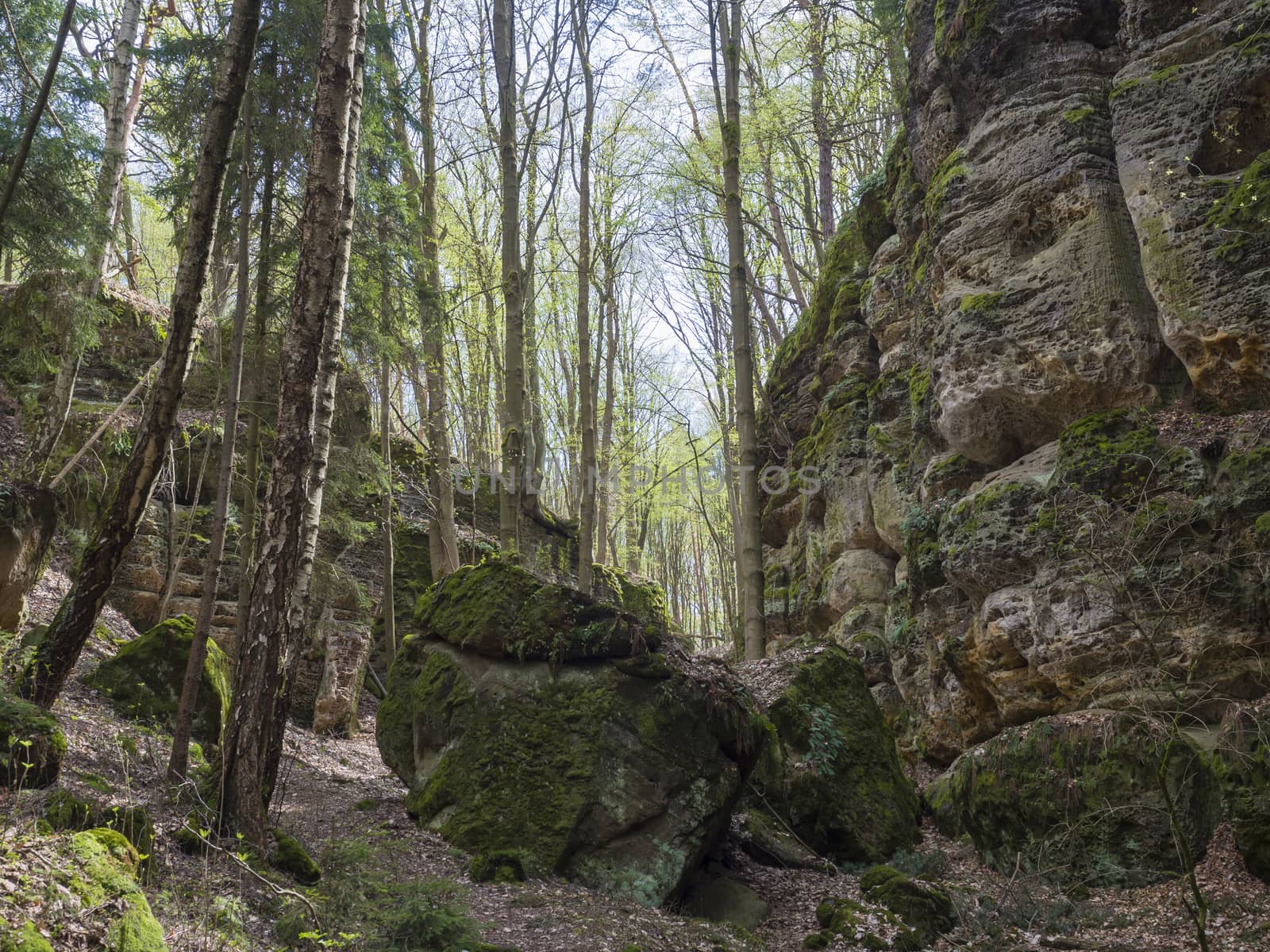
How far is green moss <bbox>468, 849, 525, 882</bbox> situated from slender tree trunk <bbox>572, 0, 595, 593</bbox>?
733 cm

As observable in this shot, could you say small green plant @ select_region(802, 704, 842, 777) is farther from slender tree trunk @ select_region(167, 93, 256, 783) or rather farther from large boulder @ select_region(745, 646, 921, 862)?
slender tree trunk @ select_region(167, 93, 256, 783)

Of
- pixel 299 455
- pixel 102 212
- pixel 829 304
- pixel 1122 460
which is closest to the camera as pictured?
pixel 299 455

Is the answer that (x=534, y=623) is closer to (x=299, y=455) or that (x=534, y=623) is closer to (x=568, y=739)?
(x=568, y=739)

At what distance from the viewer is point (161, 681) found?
8.55 meters

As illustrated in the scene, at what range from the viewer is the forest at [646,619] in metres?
5.72

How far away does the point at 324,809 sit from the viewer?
7.43m

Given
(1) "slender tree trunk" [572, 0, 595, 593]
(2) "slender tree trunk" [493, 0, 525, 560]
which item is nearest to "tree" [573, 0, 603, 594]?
(1) "slender tree trunk" [572, 0, 595, 593]

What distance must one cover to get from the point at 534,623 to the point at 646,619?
3178mm

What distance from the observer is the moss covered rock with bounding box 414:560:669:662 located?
290 inches

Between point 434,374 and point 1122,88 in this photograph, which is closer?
point 1122,88

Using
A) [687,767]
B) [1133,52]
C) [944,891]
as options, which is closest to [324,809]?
[687,767]

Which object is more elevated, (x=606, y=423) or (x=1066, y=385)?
(x=606, y=423)

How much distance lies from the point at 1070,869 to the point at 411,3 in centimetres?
1718

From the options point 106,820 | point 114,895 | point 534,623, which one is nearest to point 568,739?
point 534,623
